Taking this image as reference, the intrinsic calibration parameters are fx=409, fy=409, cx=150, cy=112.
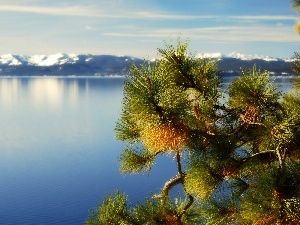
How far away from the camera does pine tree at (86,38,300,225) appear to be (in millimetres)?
2736

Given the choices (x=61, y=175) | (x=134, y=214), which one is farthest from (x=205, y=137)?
(x=61, y=175)

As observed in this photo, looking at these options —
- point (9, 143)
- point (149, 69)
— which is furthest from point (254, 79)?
point (9, 143)

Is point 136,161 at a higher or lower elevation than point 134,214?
higher

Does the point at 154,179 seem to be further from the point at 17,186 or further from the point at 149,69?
the point at 149,69

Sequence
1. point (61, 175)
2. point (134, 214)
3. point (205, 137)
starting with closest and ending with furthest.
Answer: point (205, 137) → point (134, 214) → point (61, 175)

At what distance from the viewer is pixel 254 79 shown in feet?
9.77

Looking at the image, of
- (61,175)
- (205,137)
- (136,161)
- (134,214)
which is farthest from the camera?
(61,175)

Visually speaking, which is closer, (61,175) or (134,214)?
(134,214)

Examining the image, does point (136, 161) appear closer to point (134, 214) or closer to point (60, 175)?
point (134, 214)

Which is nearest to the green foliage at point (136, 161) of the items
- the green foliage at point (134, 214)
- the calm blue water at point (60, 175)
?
the green foliage at point (134, 214)

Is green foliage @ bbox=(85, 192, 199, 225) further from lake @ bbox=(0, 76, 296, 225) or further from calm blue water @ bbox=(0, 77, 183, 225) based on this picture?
calm blue water @ bbox=(0, 77, 183, 225)

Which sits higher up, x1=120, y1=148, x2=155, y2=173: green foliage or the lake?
x1=120, y1=148, x2=155, y2=173: green foliage

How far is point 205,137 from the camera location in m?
3.38

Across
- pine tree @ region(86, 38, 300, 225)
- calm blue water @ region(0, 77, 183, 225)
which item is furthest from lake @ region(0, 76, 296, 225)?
pine tree @ region(86, 38, 300, 225)
